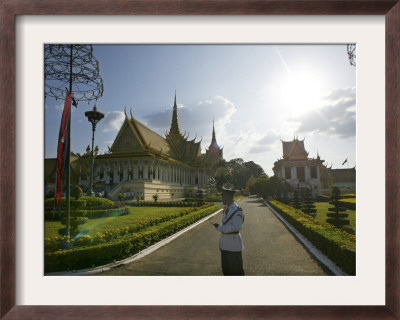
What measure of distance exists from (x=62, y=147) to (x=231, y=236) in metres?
3.37

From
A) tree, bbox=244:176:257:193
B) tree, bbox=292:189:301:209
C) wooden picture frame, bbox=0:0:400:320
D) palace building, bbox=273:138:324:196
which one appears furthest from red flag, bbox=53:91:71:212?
tree, bbox=292:189:301:209

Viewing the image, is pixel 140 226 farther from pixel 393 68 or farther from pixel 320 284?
pixel 393 68

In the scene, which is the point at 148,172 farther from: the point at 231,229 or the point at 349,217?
the point at 349,217

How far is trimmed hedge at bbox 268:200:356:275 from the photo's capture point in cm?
394

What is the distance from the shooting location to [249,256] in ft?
14.4

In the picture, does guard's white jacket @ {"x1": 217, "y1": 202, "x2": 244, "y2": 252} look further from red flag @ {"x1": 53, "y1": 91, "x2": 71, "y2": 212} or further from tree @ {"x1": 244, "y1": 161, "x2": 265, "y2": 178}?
red flag @ {"x1": 53, "y1": 91, "x2": 71, "y2": 212}

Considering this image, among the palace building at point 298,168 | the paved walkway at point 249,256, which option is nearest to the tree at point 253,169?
the palace building at point 298,168

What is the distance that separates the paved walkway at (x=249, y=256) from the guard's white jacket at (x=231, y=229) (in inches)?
21.2

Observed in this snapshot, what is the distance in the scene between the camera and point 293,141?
497 cm

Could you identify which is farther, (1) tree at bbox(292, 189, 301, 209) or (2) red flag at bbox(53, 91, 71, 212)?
(1) tree at bbox(292, 189, 301, 209)

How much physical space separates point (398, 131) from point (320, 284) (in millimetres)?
2466

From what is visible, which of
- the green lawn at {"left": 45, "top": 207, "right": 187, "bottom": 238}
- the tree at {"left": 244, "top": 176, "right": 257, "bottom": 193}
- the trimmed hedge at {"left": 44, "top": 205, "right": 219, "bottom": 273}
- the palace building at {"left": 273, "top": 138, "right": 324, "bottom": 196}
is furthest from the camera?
the tree at {"left": 244, "top": 176, "right": 257, "bottom": 193}

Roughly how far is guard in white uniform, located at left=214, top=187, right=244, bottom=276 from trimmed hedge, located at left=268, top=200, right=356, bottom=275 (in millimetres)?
1718

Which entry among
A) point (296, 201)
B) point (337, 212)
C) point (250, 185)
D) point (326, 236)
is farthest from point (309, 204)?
point (250, 185)
